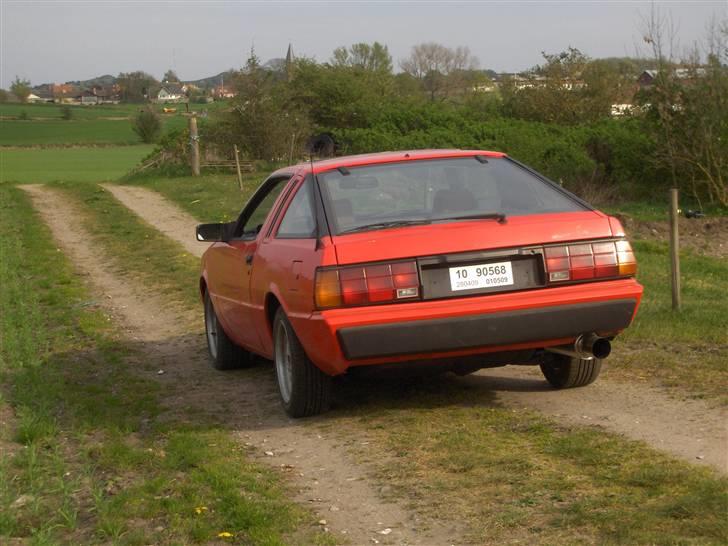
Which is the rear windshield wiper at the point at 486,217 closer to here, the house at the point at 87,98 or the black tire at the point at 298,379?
the black tire at the point at 298,379

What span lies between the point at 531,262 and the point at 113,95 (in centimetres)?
12641

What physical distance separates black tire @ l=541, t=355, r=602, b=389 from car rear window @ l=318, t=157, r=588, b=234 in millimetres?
998

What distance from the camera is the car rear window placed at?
6.96 meters

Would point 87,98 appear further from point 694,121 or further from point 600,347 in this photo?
point 600,347

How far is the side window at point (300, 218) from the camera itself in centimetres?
711

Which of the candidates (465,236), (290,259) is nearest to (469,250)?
(465,236)

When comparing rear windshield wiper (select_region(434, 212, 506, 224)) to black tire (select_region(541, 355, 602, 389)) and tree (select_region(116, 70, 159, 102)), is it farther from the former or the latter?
tree (select_region(116, 70, 159, 102))

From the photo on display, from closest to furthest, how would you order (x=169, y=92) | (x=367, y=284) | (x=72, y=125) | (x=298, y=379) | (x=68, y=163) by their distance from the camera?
1. (x=367, y=284)
2. (x=298, y=379)
3. (x=68, y=163)
4. (x=169, y=92)
5. (x=72, y=125)

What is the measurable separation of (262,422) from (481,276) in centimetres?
169

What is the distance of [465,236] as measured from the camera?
6602 millimetres

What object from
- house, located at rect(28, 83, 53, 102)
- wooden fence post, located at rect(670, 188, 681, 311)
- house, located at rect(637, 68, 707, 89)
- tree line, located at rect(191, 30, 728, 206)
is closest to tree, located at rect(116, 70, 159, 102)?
house, located at rect(28, 83, 53, 102)

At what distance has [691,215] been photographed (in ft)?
65.1

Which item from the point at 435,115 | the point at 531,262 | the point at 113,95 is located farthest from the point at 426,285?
the point at 113,95

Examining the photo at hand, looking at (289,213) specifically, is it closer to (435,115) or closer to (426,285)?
(426,285)
